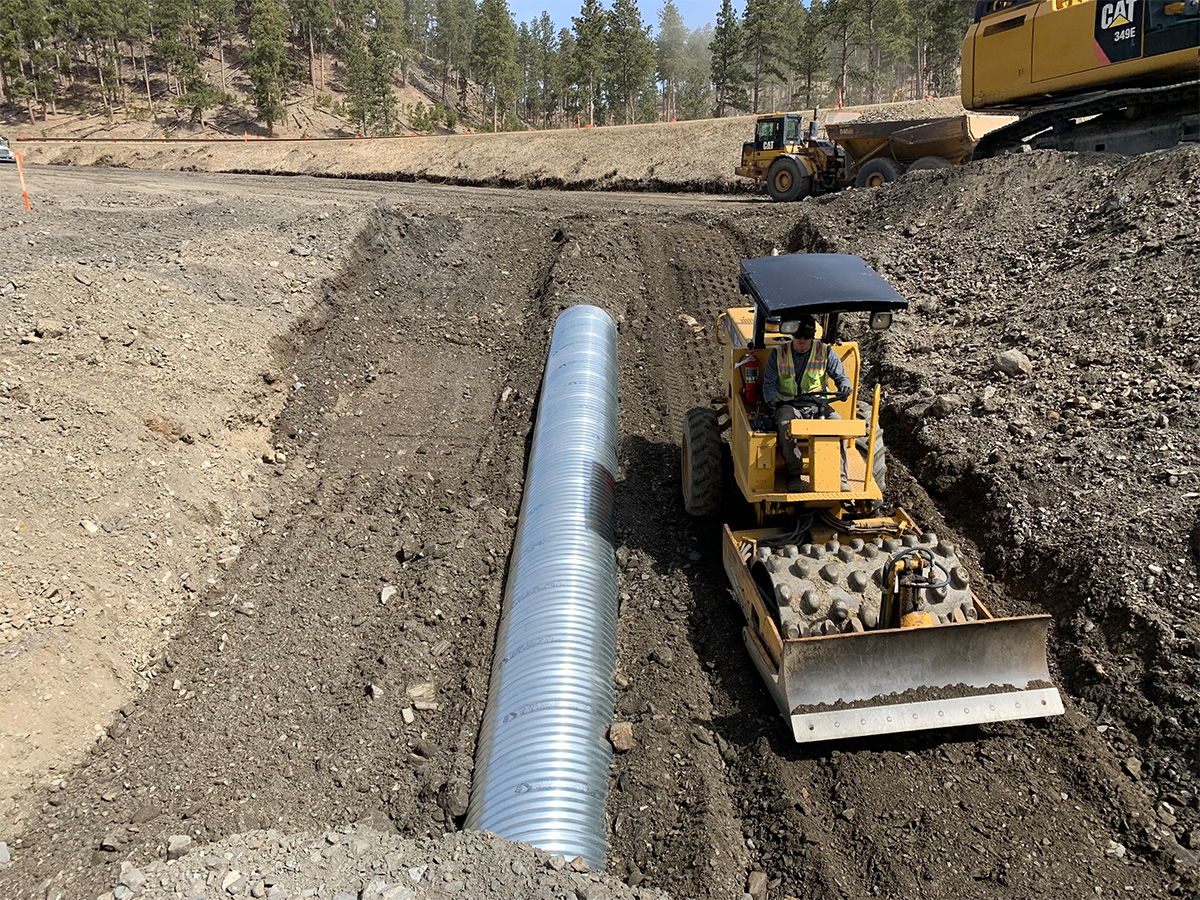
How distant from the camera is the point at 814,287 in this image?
6180 millimetres

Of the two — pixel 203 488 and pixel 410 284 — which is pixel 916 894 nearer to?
pixel 203 488

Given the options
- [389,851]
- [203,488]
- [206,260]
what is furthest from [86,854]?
[206,260]

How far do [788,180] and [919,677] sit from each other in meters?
17.9

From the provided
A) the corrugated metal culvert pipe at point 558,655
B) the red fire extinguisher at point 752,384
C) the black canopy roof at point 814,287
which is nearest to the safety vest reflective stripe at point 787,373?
the black canopy roof at point 814,287

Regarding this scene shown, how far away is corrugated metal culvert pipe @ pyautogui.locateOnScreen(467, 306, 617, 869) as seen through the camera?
486 centimetres

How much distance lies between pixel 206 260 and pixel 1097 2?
538 inches

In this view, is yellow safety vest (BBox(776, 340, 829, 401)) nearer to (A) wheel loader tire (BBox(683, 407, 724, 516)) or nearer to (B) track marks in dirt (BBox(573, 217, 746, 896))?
(A) wheel loader tire (BBox(683, 407, 724, 516))

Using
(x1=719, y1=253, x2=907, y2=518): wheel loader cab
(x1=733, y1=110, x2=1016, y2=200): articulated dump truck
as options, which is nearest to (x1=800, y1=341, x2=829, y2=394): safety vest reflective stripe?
(x1=719, y1=253, x2=907, y2=518): wheel loader cab

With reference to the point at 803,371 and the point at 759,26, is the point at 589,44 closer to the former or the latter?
the point at 759,26

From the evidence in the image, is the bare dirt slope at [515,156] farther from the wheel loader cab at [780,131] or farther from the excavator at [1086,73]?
the excavator at [1086,73]

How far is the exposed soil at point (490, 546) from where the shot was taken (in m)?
4.75

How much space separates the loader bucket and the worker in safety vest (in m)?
1.43

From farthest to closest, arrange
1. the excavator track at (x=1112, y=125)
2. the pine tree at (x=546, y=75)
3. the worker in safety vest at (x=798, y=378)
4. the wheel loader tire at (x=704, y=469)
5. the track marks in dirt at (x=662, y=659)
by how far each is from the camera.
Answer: the pine tree at (x=546, y=75), the excavator track at (x=1112, y=125), the wheel loader tire at (x=704, y=469), the worker in safety vest at (x=798, y=378), the track marks in dirt at (x=662, y=659)

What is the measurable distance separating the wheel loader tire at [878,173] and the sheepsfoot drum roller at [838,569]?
487 inches
